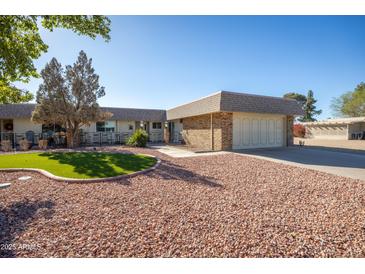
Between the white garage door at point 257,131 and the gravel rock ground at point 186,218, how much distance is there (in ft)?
23.6

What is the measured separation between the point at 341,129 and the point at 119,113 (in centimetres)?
3271

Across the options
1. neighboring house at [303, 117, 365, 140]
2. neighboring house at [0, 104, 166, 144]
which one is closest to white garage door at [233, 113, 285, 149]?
neighboring house at [0, 104, 166, 144]

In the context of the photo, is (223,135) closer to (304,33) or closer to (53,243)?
(304,33)

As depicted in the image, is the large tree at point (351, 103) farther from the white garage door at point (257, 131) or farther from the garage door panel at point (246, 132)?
the garage door panel at point (246, 132)

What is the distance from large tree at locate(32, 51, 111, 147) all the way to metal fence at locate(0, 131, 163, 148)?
6.85 ft

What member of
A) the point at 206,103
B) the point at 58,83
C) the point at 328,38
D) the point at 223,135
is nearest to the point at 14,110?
the point at 58,83

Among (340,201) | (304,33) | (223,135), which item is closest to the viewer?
(340,201)

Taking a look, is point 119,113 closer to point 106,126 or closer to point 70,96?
point 106,126

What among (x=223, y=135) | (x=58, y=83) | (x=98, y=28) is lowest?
(x=223, y=135)

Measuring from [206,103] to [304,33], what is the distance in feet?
21.9

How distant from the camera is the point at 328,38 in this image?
8234 mm

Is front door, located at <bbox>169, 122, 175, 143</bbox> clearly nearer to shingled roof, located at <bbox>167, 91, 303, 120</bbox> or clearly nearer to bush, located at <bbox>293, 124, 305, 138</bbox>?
shingled roof, located at <bbox>167, 91, 303, 120</bbox>

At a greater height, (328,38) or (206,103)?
(328,38)

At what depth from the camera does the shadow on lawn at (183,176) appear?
5469 millimetres
